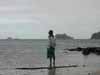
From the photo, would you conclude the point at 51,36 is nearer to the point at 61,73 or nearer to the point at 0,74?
the point at 61,73

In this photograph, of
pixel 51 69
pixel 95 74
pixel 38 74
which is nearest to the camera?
pixel 95 74

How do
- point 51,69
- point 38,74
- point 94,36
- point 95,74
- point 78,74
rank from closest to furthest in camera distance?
point 95,74 < point 78,74 < point 38,74 < point 51,69 < point 94,36

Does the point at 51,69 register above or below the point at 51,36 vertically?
below

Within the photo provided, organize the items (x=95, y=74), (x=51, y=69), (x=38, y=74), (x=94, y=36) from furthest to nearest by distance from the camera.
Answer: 1. (x=94, y=36)
2. (x=51, y=69)
3. (x=38, y=74)
4. (x=95, y=74)

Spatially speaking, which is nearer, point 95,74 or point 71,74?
point 95,74

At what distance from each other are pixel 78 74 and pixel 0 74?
182 inches

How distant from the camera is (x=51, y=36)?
16.4 metres

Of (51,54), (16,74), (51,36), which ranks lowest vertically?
(16,74)

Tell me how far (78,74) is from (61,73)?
1.15 metres

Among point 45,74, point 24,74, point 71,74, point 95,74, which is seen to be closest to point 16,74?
point 24,74

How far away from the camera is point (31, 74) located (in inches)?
639

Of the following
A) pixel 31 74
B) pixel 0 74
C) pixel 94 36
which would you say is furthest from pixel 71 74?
pixel 94 36

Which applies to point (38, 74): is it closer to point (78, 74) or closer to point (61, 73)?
point (61, 73)

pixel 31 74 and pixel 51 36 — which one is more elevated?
pixel 51 36
